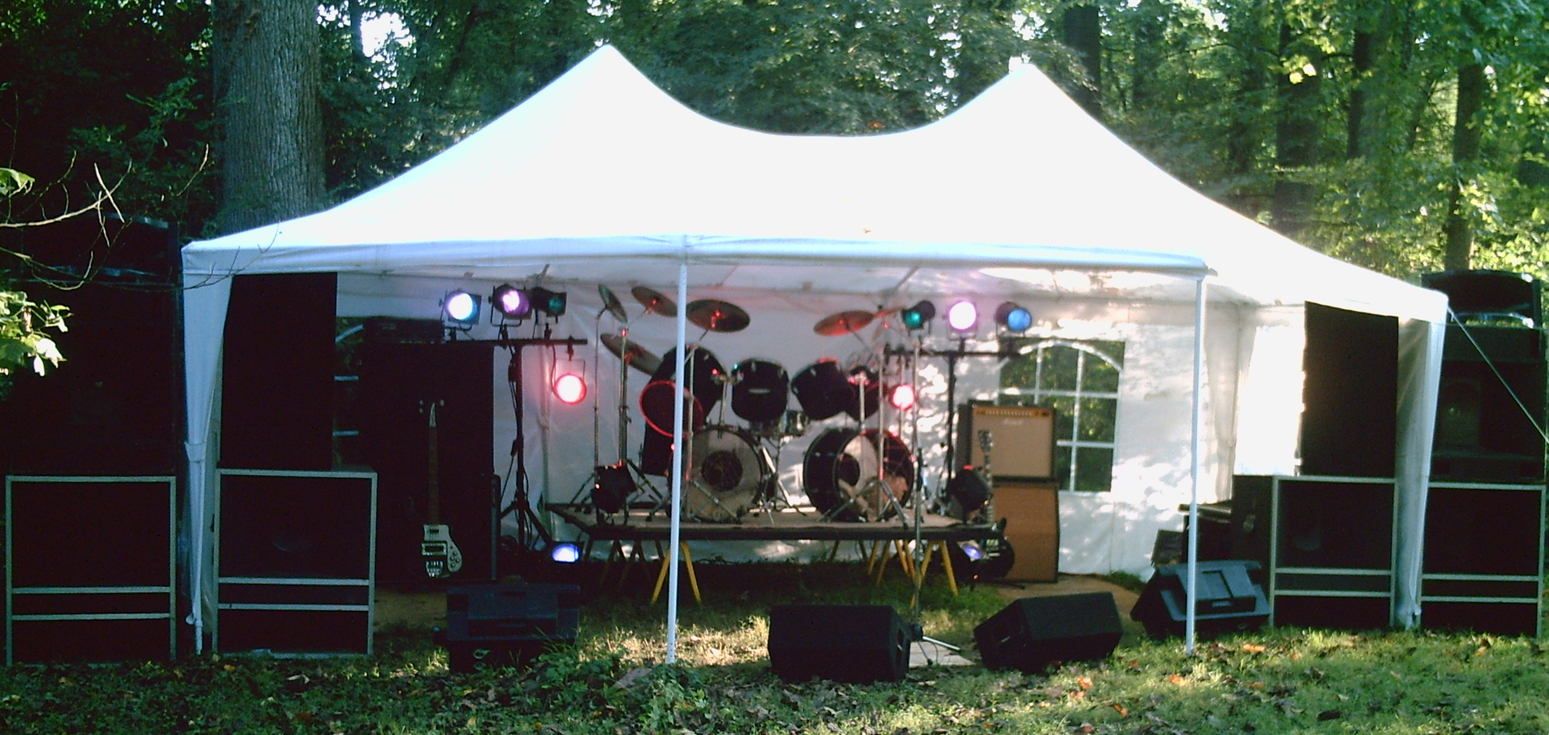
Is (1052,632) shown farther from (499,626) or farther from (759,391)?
(759,391)

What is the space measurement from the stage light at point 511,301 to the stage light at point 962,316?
100 inches

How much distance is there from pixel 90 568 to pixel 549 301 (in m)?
2.86

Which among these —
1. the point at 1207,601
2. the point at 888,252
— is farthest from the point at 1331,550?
the point at 888,252

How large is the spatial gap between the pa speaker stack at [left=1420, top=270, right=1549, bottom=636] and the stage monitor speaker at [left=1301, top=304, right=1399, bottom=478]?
0.30 metres

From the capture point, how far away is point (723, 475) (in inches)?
288

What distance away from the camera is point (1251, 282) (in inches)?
233

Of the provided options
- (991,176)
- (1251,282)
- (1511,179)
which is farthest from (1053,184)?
(1511,179)

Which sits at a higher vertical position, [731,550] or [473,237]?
Result: [473,237]

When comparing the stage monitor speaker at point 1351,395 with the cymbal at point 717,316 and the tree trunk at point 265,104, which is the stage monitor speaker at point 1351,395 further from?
the tree trunk at point 265,104

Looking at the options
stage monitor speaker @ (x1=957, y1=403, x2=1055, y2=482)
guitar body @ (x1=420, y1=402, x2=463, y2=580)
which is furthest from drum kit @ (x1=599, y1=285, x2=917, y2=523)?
guitar body @ (x1=420, y1=402, x2=463, y2=580)

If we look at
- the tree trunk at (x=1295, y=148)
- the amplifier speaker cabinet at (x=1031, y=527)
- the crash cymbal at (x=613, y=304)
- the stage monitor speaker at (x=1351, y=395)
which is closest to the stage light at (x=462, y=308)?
the crash cymbal at (x=613, y=304)

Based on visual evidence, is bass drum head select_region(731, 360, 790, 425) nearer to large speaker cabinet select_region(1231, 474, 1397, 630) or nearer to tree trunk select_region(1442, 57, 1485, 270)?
large speaker cabinet select_region(1231, 474, 1397, 630)

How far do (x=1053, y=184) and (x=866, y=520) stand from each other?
2212 millimetres

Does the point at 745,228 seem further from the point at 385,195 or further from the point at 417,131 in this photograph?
the point at 417,131
